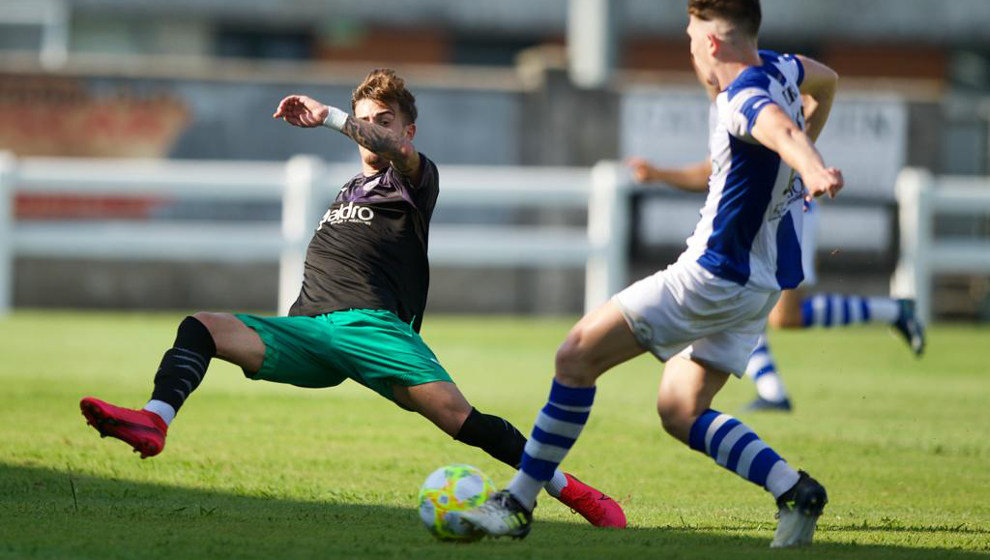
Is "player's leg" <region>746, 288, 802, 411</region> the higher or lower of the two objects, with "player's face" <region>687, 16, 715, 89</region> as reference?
lower

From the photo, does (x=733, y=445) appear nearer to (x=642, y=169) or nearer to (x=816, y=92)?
(x=816, y=92)

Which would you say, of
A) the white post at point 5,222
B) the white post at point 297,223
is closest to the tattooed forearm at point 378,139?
the white post at point 297,223

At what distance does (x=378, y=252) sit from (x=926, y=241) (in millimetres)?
13074

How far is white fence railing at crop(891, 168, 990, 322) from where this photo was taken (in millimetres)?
18453

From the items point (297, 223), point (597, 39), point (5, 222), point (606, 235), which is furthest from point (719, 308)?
point (597, 39)

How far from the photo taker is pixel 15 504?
633cm

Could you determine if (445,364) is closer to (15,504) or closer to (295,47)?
(15,504)

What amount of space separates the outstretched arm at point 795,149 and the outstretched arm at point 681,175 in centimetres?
261

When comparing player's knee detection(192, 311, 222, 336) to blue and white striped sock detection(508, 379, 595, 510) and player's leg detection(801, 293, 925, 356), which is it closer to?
blue and white striped sock detection(508, 379, 595, 510)

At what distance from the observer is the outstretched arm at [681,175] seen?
8227 mm

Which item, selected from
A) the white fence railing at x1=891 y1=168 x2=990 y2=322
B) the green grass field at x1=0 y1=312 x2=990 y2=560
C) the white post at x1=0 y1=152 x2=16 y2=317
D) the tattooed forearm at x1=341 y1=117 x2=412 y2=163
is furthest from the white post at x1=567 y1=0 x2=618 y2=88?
the tattooed forearm at x1=341 y1=117 x2=412 y2=163

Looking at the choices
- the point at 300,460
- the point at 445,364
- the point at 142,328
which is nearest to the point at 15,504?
the point at 300,460

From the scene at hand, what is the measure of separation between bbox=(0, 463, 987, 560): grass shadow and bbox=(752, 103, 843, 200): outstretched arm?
1246mm

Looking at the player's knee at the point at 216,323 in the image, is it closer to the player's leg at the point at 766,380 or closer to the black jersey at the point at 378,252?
the black jersey at the point at 378,252
